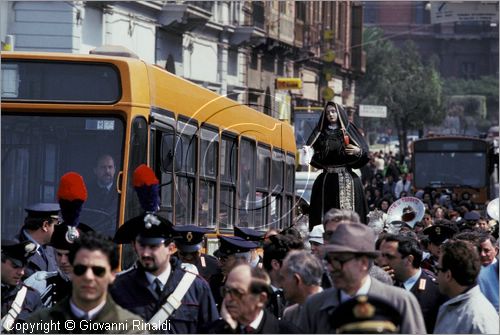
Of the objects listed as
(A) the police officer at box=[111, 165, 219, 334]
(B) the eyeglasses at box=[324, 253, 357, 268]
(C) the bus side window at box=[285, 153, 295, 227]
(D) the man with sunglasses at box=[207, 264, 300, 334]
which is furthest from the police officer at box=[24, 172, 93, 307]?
(C) the bus side window at box=[285, 153, 295, 227]

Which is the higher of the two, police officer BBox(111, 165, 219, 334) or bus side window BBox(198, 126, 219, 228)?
bus side window BBox(198, 126, 219, 228)

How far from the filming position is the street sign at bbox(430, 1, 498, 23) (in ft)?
139

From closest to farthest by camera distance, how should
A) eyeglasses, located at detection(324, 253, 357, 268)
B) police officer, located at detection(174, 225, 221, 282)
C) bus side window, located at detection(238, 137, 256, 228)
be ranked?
eyeglasses, located at detection(324, 253, 357, 268)
police officer, located at detection(174, 225, 221, 282)
bus side window, located at detection(238, 137, 256, 228)

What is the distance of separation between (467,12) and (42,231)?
34365 millimetres

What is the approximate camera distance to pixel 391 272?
10742 millimetres

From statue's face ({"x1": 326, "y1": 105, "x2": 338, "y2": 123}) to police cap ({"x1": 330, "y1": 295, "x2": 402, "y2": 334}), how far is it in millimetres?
7683

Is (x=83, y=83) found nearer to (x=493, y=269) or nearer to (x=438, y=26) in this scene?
(x=493, y=269)

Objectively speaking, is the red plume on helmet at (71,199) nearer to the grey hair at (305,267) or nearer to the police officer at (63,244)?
the police officer at (63,244)

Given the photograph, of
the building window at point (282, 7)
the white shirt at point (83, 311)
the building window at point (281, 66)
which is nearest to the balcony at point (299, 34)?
the building window at point (282, 7)

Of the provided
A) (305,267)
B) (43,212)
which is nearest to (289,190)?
(43,212)

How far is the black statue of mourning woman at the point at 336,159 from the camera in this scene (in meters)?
13.9

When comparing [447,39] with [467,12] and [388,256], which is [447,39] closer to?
[467,12]

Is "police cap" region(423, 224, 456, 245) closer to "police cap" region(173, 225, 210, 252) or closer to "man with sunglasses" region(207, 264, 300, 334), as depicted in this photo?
"police cap" region(173, 225, 210, 252)

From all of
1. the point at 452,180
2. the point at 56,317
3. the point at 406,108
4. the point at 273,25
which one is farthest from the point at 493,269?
the point at 406,108
